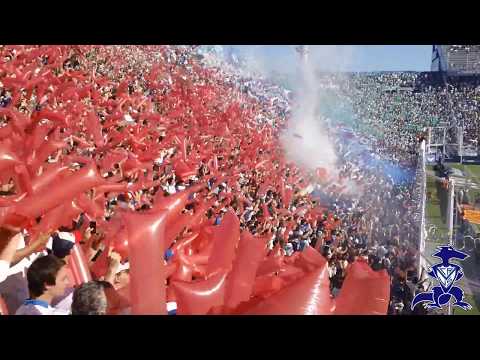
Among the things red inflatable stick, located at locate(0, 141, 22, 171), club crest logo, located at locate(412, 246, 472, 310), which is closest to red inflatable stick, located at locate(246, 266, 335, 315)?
red inflatable stick, located at locate(0, 141, 22, 171)

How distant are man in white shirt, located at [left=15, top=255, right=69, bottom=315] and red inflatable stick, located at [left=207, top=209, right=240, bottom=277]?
0.49 meters

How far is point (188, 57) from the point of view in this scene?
3.52 metres

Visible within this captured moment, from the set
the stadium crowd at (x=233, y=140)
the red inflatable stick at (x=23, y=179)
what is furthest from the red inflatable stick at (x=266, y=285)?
the stadium crowd at (x=233, y=140)

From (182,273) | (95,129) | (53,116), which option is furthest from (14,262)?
(95,129)

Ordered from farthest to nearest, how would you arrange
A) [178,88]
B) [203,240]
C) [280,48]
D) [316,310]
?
[178,88], [280,48], [203,240], [316,310]

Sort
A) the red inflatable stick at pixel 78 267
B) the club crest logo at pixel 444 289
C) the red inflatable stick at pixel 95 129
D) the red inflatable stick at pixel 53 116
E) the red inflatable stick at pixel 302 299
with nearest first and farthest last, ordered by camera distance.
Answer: the red inflatable stick at pixel 302 299, the red inflatable stick at pixel 78 267, the club crest logo at pixel 444 289, the red inflatable stick at pixel 53 116, the red inflatable stick at pixel 95 129

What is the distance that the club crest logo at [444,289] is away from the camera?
2.99 meters

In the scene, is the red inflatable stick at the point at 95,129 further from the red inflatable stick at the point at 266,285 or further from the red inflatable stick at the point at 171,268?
the red inflatable stick at the point at 266,285

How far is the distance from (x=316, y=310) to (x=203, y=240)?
106cm

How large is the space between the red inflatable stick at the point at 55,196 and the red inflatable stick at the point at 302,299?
2.75 feet

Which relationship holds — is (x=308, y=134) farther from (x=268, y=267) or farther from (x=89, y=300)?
(x=89, y=300)

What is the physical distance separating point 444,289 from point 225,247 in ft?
5.07
